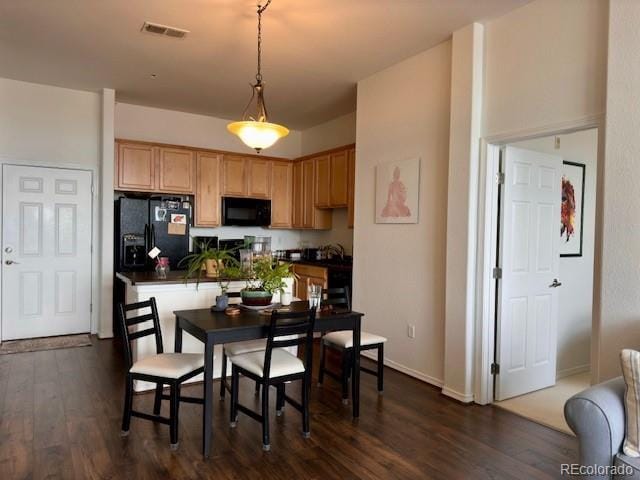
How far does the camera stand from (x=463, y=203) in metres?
3.49

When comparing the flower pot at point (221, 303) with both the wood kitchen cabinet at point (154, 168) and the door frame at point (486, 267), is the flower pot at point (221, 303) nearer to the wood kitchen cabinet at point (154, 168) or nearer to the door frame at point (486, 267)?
the door frame at point (486, 267)

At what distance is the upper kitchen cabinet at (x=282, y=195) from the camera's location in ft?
21.7

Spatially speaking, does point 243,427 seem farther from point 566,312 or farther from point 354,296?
point 566,312

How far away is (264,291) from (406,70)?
250cm

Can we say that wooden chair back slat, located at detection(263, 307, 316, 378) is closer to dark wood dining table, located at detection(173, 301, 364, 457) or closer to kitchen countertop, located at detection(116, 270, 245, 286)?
dark wood dining table, located at detection(173, 301, 364, 457)

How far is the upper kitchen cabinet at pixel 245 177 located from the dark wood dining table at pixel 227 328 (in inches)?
126

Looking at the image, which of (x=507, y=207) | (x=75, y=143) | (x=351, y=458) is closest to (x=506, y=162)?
(x=507, y=207)

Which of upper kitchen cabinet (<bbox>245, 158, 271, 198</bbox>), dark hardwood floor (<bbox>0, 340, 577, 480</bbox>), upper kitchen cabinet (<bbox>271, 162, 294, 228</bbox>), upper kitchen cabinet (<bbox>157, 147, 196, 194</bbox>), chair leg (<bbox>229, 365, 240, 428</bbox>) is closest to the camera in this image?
dark hardwood floor (<bbox>0, 340, 577, 480</bbox>)

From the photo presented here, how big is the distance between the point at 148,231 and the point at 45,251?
3.78ft

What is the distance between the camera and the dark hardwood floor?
8.02 feet

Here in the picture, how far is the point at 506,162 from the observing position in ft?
11.4

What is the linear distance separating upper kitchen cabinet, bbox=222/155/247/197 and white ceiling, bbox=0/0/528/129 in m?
0.98

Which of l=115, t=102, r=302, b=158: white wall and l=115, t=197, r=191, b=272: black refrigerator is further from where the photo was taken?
l=115, t=102, r=302, b=158: white wall

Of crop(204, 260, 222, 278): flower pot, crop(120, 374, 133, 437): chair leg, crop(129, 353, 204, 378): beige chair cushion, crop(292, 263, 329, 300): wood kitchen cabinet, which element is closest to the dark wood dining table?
crop(129, 353, 204, 378): beige chair cushion
